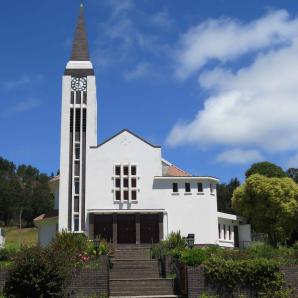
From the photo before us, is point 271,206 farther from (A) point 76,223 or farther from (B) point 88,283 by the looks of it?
(B) point 88,283

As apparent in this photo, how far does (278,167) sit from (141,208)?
2328 centimetres

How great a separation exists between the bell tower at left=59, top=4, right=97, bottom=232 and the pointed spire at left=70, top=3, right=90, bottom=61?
0.57 m

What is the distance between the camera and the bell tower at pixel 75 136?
41375mm

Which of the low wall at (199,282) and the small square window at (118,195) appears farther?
the small square window at (118,195)

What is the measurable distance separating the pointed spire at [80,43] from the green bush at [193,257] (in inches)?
1084

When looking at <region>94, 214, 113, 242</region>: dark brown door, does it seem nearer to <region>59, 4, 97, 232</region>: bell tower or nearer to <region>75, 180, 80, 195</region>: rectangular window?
<region>59, 4, 97, 232</region>: bell tower

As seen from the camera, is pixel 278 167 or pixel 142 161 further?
pixel 278 167

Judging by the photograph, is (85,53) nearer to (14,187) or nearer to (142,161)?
(142,161)

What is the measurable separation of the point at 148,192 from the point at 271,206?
1253 cm

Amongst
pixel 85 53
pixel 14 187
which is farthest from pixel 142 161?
pixel 14 187

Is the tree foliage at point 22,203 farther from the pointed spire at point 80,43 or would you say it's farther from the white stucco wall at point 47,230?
the pointed spire at point 80,43

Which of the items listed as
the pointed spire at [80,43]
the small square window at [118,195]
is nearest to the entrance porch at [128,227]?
the small square window at [118,195]

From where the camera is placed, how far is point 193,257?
22062 mm

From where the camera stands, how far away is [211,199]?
42531 millimetres
